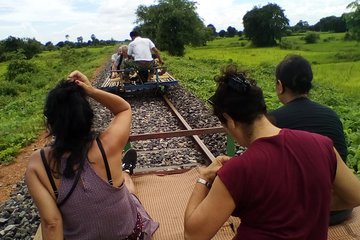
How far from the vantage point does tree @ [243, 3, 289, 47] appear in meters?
55.8

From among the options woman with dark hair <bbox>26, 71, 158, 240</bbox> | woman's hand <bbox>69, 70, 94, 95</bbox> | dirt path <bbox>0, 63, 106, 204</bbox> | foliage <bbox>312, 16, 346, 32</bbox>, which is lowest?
foliage <bbox>312, 16, 346, 32</bbox>

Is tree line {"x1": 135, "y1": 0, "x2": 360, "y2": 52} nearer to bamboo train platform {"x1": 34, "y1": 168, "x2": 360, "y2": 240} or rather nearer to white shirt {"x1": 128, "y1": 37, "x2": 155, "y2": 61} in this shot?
white shirt {"x1": 128, "y1": 37, "x2": 155, "y2": 61}

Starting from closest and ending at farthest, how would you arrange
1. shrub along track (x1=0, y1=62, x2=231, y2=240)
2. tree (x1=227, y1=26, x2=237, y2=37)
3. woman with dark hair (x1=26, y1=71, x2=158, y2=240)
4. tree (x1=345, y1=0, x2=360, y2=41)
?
woman with dark hair (x1=26, y1=71, x2=158, y2=240) → shrub along track (x1=0, y1=62, x2=231, y2=240) → tree (x1=345, y1=0, x2=360, y2=41) → tree (x1=227, y1=26, x2=237, y2=37)

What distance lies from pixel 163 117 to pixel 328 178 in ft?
27.0

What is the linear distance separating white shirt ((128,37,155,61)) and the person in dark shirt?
9245mm

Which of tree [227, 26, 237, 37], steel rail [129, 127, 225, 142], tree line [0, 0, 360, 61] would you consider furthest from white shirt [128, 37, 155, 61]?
tree [227, 26, 237, 37]

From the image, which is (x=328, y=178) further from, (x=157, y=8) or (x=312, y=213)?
(x=157, y=8)

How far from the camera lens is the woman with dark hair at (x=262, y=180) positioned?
1.67 metres

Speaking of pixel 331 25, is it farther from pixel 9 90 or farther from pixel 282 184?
pixel 282 184

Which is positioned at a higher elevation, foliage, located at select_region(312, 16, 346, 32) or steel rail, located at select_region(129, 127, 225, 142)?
steel rail, located at select_region(129, 127, 225, 142)

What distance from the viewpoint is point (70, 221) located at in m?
2.54

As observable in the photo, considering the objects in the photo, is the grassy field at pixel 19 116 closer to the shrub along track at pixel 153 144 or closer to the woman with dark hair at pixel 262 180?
the shrub along track at pixel 153 144

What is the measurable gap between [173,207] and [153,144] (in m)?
3.43

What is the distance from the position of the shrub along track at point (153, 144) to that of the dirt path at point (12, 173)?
0.16 feet
